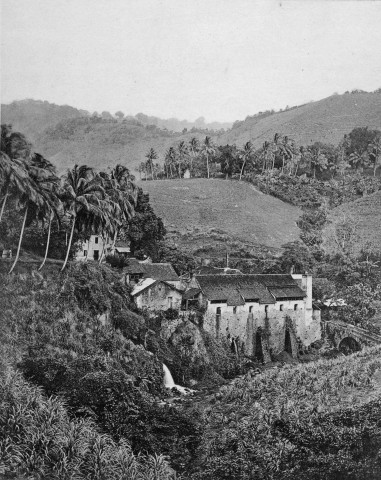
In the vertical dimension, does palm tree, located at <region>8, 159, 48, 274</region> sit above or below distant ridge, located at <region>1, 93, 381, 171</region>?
below

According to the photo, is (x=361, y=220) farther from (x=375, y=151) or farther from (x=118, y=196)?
(x=118, y=196)

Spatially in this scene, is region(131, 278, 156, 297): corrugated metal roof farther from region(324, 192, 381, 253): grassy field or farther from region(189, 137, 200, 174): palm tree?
region(189, 137, 200, 174): palm tree

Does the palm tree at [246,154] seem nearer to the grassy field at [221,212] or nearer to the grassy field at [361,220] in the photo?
the grassy field at [221,212]

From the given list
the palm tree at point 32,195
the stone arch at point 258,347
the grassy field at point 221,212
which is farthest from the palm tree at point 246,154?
the palm tree at point 32,195

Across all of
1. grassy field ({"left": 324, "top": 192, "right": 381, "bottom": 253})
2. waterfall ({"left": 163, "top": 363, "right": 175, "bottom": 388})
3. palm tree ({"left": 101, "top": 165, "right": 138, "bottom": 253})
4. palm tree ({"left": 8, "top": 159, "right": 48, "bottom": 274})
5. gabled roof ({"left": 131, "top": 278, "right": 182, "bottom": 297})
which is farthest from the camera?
grassy field ({"left": 324, "top": 192, "right": 381, "bottom": 253})

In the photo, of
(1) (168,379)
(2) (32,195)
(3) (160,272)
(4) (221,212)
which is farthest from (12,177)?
(4) (221,212)

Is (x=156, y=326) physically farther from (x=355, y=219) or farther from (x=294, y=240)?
(x=355, y=219)

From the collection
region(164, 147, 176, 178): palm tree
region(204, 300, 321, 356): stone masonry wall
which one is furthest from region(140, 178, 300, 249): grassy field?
region(204, 300, 321, 356): stone masonry wall
